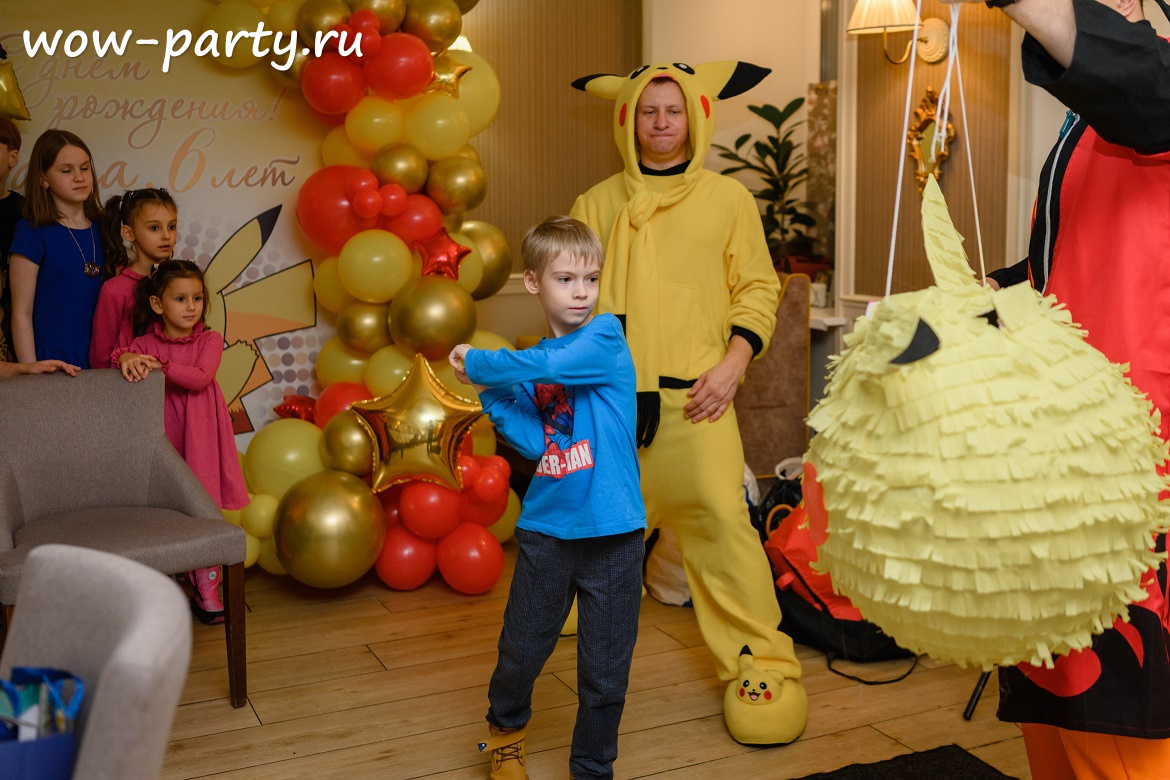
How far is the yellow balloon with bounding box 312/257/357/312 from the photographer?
3.36m

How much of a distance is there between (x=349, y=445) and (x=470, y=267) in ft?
2.21

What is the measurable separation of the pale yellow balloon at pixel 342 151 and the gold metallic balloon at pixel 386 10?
0.36 metres

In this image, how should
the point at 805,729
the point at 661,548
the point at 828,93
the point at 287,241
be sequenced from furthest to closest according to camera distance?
the point at 828,93 < the point at 287,241 < the point at 661,548 < the point at 805,729

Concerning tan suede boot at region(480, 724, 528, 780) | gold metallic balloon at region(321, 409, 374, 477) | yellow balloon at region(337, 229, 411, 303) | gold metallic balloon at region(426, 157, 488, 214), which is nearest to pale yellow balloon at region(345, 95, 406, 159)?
gold metallic balloon at region(426, 157, 488, 214)

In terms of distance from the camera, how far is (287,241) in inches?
143

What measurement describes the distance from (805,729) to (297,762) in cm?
108

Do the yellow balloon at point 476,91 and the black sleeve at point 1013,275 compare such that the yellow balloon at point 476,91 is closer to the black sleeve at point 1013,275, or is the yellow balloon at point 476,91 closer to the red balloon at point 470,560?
the red balloon at point 470,560


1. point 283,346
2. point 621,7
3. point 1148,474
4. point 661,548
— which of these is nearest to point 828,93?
point 621,7

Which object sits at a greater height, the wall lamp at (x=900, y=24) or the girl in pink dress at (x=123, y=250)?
the wall lamp at (x=900, y=24)

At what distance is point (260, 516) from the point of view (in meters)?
3.15

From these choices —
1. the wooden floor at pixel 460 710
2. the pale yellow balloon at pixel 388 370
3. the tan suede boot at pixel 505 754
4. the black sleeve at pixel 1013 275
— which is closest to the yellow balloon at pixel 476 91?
the pale yellow balloon at pixel 388 370

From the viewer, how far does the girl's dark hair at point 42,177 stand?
278 cm

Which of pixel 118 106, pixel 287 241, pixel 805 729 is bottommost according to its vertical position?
pixel 805 729

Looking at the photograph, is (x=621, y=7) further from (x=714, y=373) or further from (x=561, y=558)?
(x=561, y=558)
